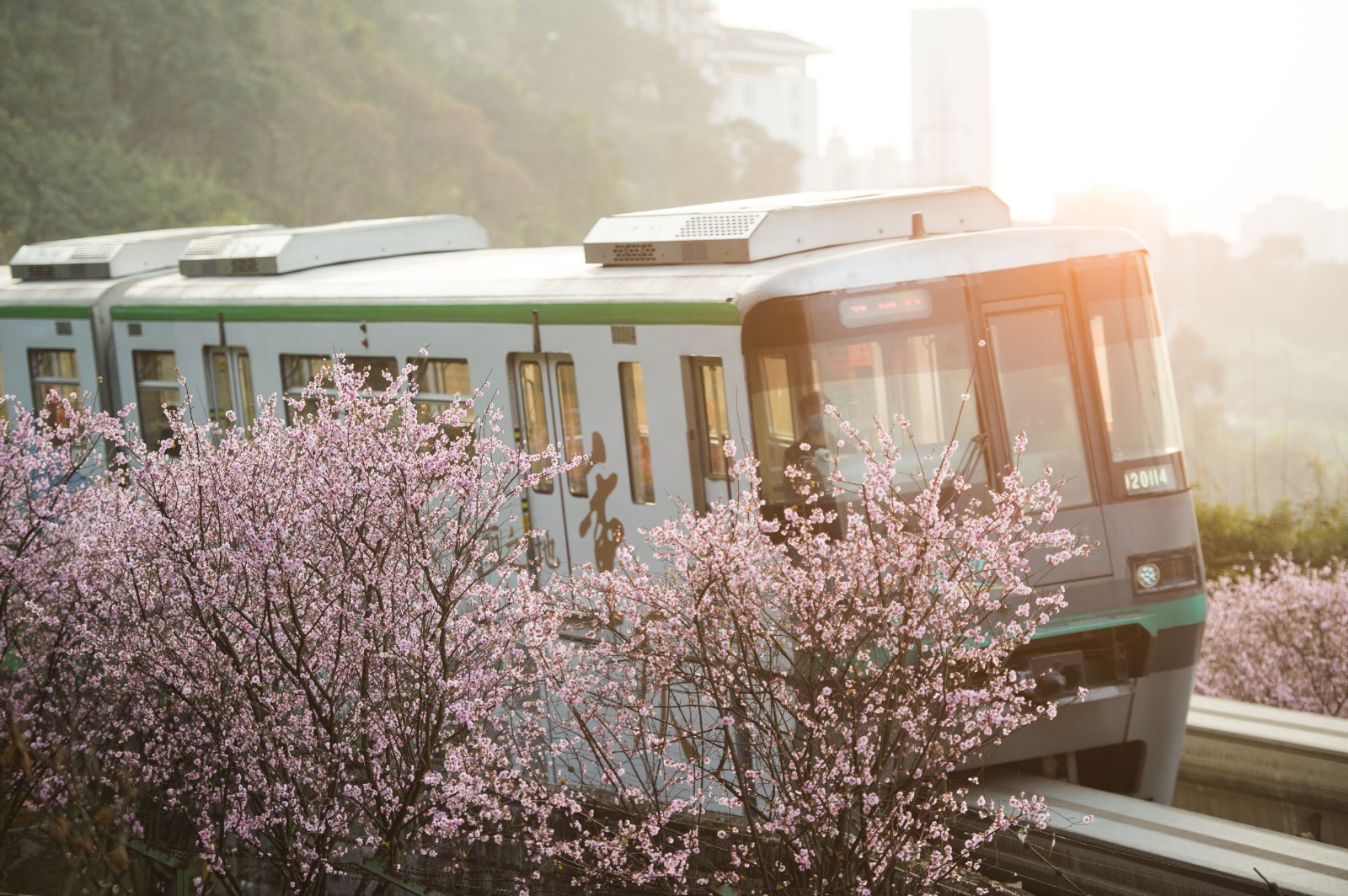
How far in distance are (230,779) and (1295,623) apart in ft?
30.5

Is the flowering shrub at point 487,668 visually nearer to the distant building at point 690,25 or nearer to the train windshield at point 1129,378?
the train windshield at point 1129,378

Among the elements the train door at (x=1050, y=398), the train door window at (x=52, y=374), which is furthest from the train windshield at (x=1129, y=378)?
the train door window at (x=52, y=374)

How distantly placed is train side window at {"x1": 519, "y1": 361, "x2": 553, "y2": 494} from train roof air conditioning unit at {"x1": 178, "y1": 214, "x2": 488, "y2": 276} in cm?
346

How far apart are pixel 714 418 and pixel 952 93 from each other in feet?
464

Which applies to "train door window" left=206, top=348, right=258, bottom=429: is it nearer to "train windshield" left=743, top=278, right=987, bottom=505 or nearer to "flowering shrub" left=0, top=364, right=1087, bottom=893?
"flowering shrub" left=0, top=364, right=1087, bottom=893

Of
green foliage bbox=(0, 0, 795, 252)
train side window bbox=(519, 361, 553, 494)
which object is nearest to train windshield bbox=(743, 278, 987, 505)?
train side window bbox=(519, 361, 553, 494)

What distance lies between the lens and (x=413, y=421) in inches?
293

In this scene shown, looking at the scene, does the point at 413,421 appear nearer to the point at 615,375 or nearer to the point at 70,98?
the point at 615,375

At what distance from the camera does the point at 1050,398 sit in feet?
27.5

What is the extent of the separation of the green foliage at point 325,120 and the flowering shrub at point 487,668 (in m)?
32.0

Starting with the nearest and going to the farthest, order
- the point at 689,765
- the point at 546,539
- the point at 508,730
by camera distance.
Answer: the point at 689,765, the point at 508,730, the point at 546,539

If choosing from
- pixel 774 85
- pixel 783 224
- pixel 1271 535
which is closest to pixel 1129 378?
pixel 783 224

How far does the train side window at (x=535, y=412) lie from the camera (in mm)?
9414

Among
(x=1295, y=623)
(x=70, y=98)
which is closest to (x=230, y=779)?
(x=1295, y=623)
